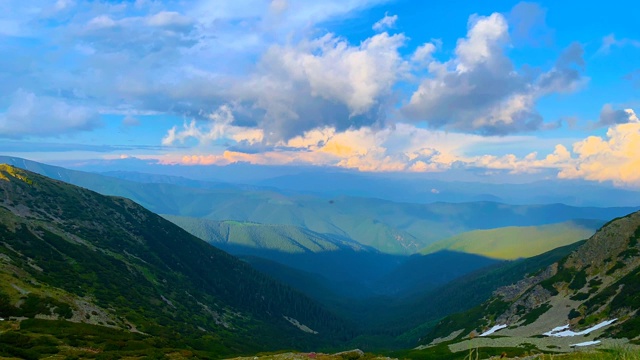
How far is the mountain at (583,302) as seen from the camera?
113812 millimetres

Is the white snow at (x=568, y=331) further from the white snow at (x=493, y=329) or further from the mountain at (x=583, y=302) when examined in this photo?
the white snow at (x=493, y=329)

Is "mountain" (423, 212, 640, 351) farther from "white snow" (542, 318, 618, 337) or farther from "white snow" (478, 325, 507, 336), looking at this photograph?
"white snow" (478, 325, 507, 336)

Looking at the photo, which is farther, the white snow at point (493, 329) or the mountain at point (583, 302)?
the white snow at point (493, 329)

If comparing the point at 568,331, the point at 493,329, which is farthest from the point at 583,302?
the point at 493,329

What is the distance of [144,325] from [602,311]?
155m

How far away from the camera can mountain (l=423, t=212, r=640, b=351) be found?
113812 millimetres

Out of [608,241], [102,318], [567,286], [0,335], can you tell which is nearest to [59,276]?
[102,318]

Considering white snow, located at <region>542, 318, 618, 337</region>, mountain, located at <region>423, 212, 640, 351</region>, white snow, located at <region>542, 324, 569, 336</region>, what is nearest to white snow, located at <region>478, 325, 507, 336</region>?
mountain, located at <region>423, 212, 640, 351</region>

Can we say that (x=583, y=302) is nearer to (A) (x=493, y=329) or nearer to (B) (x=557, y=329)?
(B) (x=557, y=329)

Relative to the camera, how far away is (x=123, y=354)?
59.4 m

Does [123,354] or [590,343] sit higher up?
[123,354]

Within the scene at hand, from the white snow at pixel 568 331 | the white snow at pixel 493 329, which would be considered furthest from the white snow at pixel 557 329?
the white snow at pixel 493 329

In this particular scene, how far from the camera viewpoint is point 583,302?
483 feet

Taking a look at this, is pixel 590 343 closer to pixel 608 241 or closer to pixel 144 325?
pixel 608 241
